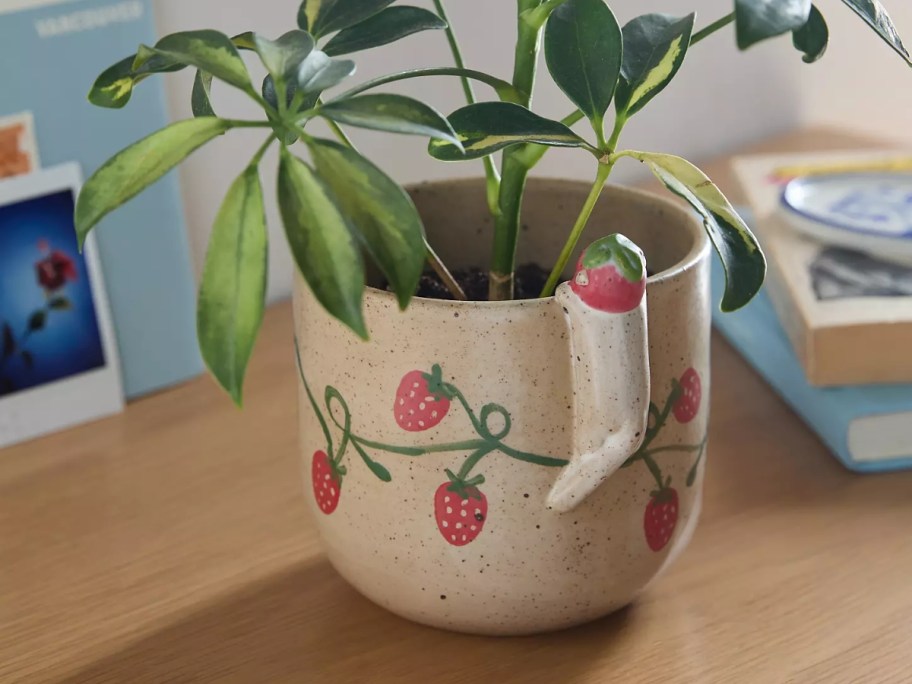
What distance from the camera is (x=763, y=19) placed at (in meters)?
0.34

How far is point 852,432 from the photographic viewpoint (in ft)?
2.12

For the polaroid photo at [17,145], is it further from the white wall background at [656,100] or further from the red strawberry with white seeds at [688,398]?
the red strawberry with white seeds at [688,398]

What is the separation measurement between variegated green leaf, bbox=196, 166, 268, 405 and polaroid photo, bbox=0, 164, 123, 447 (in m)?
0.37

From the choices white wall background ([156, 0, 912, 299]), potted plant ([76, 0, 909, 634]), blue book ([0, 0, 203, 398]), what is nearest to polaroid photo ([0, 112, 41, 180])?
blue book ([0, 0, 203, 398])

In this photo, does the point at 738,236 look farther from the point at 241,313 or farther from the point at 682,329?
the point at 241,313

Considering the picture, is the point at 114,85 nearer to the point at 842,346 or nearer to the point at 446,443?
the point at 446,443

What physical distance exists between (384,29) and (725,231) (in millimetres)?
151

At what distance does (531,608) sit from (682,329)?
131 millimetres

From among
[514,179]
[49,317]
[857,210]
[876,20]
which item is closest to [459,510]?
[514,179]

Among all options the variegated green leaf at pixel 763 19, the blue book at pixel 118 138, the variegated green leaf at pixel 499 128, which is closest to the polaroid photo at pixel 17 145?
the blue book at pixel 118 138

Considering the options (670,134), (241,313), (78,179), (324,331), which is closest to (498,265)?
(324,331)

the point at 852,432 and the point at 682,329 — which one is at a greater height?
the point at 682,329

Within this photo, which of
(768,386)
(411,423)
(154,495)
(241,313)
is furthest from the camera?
(768,386)

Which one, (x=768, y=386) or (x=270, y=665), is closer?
(x=270, y=665)
